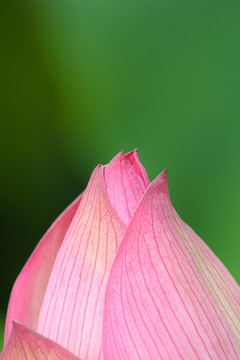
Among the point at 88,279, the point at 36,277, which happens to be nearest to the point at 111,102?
the point at 36,277

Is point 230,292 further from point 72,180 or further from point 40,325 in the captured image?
point 72,180

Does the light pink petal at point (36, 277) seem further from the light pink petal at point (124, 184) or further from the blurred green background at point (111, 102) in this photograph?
the blurred green background at point (111, 102)

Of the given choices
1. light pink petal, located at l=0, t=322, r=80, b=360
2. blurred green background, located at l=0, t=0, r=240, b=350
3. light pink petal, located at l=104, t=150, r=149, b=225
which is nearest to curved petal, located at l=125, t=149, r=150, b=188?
light pink petal, located at l=104, t=150, r=149, b=225

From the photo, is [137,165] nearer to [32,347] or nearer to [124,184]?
[124,184]

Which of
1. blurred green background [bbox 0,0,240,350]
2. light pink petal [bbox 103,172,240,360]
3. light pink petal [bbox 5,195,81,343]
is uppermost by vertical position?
blurred green background [bbox 0,0,240,350]

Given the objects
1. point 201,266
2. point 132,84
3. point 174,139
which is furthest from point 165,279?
point 132,84

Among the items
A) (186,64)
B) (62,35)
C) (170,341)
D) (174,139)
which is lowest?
(170,341)

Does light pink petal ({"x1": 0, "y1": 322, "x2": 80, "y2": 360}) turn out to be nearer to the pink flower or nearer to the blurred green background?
the pink flower
